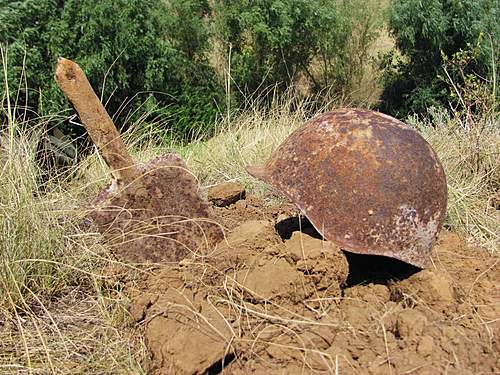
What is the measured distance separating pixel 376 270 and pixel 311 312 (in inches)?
24.8

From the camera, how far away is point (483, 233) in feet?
14.0

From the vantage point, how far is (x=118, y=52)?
973 centimetres

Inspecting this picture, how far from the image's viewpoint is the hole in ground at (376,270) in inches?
129

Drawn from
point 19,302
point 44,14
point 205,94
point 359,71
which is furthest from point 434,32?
point 19,302

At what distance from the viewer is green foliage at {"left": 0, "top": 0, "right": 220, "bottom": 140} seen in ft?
28.5

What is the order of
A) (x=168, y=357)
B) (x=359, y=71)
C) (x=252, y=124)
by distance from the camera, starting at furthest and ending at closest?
(x=359, y=71) < (x=252, y=124) < (x=168, y=357)

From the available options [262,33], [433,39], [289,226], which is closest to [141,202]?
[289,226]

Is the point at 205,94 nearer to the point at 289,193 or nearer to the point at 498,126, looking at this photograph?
the point at 498,126

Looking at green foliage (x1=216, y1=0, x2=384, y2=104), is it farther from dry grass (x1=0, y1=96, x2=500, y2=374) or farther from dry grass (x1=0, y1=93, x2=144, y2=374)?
dry grass (x1=0, y1=93, x2=144, y2=374)

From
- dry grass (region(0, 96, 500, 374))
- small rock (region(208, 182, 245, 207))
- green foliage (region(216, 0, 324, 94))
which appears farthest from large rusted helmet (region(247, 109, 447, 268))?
green foliage (region(216, 0, 324, 94))

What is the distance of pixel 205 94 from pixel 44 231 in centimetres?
809

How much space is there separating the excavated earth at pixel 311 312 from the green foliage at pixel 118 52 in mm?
5057

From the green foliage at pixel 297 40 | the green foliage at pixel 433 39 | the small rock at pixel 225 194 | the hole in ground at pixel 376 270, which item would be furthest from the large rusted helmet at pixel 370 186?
the green foliage at pixel 433 39

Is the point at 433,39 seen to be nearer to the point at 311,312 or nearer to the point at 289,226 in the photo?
the point at 289,226
